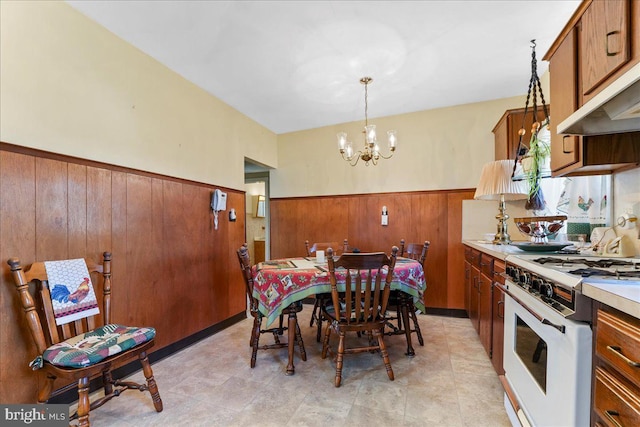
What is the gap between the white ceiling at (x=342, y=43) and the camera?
196 cm

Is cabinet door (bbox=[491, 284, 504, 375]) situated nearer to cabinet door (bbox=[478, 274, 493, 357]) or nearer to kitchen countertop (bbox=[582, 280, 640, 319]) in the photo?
cabinet door (bbox=[478, 274, 493, 357])

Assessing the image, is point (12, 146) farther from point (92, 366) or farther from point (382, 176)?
point (382, 176)

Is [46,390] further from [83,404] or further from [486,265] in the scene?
[486,265]

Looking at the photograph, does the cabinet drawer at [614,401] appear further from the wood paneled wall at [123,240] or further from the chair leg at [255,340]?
the wood paneled wall at [123,240]

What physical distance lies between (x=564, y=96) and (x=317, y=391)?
2467 mm

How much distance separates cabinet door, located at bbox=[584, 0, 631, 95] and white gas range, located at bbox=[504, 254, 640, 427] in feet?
2.97

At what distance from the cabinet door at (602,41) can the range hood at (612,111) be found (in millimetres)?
170

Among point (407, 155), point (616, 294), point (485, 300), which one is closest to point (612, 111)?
point (616, 294)

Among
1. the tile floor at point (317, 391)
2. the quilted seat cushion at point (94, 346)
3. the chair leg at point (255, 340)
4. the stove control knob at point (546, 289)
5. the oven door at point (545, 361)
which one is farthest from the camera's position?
the chair leg at point (255, 340)

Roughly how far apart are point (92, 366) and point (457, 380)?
2.33 metres

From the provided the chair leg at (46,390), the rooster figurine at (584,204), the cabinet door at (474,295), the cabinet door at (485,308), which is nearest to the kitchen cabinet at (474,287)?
the cabinet door at (474,295)

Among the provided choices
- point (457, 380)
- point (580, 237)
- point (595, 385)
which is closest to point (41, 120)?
point (595, 385)

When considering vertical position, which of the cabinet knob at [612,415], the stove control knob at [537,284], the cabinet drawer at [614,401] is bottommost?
the cabinet knob at [612,415]

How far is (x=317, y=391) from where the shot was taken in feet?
6.68
